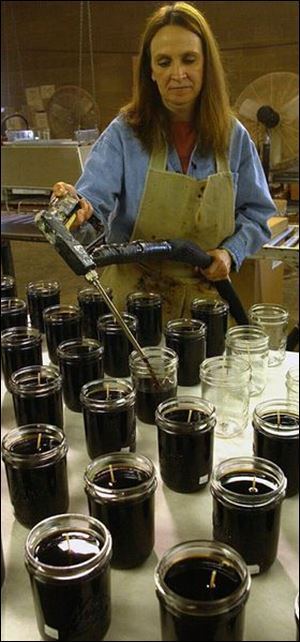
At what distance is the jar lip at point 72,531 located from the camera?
53cm

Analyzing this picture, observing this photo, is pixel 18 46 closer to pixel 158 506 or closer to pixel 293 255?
pixel 158 506

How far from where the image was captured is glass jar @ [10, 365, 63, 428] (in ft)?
2.81

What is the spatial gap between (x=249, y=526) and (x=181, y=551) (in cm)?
9

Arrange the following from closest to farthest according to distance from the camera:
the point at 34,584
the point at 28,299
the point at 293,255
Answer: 1. the point at 34,584
2. the point at 28,299
3. the point at 293,255

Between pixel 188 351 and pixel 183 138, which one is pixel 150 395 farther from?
pixel 183 138

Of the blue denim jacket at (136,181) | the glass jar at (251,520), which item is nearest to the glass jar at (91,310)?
the blue denim jacket at (136,181)

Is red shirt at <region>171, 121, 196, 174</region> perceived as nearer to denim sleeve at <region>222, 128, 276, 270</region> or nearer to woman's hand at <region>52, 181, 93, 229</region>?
denim sleeve at <region>222, 128, 276, 270</region>

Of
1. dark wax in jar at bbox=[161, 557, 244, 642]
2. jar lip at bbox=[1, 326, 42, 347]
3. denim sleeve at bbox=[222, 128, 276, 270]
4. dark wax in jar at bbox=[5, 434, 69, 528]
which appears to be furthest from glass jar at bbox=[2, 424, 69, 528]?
denim sleeve at bbox=[222, 128, 276, 270]

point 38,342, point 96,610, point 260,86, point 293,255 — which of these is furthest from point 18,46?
point 260,86

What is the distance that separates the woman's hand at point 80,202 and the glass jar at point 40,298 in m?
0.23

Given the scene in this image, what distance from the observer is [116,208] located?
3.57 ft

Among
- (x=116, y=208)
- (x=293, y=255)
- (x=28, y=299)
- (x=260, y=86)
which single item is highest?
(x=260, y=86)

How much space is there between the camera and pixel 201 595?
1.72ft

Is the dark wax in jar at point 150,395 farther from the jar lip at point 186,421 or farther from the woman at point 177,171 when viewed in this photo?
the woman at point 177,171
